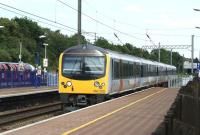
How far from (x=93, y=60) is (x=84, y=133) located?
12.0 meters

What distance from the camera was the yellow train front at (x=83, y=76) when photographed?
24812mm

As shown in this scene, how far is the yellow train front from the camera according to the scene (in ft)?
81.4

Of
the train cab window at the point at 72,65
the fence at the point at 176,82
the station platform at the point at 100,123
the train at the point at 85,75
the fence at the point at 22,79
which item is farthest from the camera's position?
the fence at the point at 176,82

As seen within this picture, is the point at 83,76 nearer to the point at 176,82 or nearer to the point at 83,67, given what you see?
the point at 83,67

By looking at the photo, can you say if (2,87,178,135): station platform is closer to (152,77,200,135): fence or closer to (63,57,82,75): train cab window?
(152,77,200,135): fence

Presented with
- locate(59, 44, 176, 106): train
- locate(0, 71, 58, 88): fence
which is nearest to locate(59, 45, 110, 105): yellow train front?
locate(59, 44, 176, 106): train

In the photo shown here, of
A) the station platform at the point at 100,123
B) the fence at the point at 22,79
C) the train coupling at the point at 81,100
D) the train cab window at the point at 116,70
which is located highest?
the train cab window at the point at 116,70

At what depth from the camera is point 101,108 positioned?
21.0 metres

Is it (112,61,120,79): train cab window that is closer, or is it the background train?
(112,61,120,79): train cab window

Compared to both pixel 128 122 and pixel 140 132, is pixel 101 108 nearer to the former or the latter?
pixel 128 122

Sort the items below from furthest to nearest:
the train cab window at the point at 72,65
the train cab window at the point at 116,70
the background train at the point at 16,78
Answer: the background train at the point at 16,78 → the train cab window at the point at 116,70 → the train cab window at the point at 72,65

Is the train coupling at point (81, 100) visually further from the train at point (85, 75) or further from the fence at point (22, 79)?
the fence at point (22, 79)

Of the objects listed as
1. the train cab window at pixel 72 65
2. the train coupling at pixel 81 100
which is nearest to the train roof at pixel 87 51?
the train cab window at pixel 72 65

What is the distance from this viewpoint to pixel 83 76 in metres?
24.9
